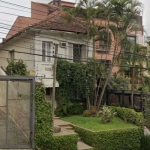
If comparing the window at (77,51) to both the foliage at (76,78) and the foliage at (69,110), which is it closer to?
the foliage at (76,78)

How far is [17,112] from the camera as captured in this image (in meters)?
10.7

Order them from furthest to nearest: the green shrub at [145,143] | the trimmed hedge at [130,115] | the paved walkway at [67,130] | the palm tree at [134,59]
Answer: the palm tree at [134,59], the trimmed hedge at [130,115], the green shrub at [145,143], the paved walkway at [67,130]

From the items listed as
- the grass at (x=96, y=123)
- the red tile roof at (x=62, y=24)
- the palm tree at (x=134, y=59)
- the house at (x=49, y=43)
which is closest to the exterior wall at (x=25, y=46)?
the house at (x=49, y=43)

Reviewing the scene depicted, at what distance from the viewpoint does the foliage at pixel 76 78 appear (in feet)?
53.0

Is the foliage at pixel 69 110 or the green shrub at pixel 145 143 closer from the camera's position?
the green shrub at pixel 145 143

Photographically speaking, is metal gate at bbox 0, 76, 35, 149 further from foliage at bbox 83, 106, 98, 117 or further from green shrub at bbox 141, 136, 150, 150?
green shrub at bbox 141, 136, 150, 150

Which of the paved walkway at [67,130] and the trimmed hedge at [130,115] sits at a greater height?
the trimmed hedge at [130,115]

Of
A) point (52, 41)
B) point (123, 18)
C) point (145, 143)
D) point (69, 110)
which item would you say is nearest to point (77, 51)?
point (52, 41)

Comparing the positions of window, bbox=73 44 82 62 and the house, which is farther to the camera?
window, bbox=73 44 82 62

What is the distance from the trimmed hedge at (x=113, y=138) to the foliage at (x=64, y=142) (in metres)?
1.37

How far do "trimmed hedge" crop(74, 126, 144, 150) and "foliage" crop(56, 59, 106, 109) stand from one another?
3257 mm

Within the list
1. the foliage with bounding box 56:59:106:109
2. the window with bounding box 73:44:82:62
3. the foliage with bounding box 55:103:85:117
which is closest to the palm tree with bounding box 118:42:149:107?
the foliage with bounding box 56:59:106:109

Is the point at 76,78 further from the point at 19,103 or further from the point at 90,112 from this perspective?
the point at 19,103

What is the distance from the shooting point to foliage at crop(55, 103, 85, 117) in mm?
15750
